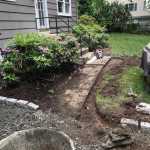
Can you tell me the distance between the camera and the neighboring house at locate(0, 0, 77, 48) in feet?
22.5

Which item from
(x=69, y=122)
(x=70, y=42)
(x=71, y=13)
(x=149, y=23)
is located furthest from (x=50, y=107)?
(x=149, y=23)

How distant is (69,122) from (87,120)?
12.9 inches

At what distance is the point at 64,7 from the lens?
11453mm

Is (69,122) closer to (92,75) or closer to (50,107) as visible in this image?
(50,107)

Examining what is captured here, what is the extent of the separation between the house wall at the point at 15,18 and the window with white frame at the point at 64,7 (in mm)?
3011

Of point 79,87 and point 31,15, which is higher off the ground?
point 31,15

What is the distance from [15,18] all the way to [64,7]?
4556 millimetres

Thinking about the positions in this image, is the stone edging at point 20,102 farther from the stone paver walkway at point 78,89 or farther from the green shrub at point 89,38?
the green shrub at point 89,38

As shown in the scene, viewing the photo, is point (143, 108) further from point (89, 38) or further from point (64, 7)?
point (64, 7)

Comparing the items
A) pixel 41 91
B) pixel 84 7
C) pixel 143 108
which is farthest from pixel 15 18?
pixel 84 7

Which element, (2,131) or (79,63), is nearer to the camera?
(2,131)

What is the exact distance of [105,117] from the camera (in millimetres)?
4145

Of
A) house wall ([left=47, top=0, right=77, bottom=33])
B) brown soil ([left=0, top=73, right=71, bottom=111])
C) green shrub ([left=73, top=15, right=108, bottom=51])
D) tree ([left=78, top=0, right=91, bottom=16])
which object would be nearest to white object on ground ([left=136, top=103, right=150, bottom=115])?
brown soil ([left=0, top=73, right=71, bottom=111])

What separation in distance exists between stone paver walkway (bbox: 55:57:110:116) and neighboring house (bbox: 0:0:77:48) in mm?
2444
